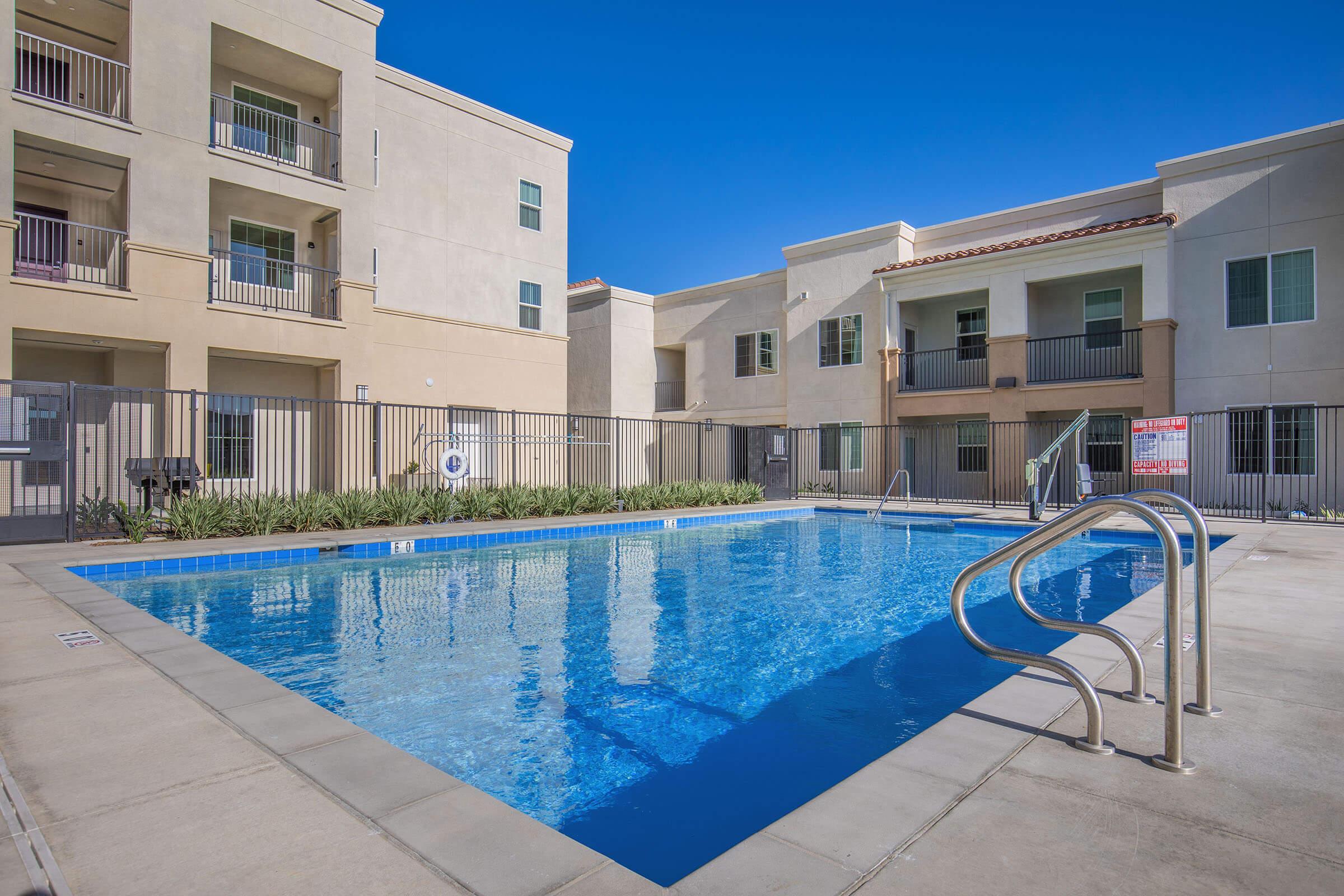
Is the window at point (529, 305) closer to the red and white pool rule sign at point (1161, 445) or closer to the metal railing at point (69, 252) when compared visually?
the metal railing at point (69, 252)

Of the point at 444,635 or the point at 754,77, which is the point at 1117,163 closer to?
the point at 754,77

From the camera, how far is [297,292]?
15.6 m

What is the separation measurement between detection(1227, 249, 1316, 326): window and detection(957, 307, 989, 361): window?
18.2 ft

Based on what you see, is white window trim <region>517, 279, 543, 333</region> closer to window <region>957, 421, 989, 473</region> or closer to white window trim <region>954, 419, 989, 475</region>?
white window trim <region>954, 419, 989, 475</region>

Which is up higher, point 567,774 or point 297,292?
point 297,292

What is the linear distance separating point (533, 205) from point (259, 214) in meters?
6.76

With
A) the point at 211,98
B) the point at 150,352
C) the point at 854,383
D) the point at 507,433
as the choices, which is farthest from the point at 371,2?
the point at 854,383

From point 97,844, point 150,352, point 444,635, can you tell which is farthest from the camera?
point 150,352

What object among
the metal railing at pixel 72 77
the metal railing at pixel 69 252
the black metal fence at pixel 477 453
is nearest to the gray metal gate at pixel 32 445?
the black metal fence at pixel 477 453

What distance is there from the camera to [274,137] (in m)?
15.7

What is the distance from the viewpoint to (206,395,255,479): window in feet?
47.4

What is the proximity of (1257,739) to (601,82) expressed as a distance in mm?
24331

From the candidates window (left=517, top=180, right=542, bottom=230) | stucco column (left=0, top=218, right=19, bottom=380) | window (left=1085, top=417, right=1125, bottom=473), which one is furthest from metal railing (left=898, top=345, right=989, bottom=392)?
stucco column (left=0, top=218, right=19, bottom=380)

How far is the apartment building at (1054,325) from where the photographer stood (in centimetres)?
1484
